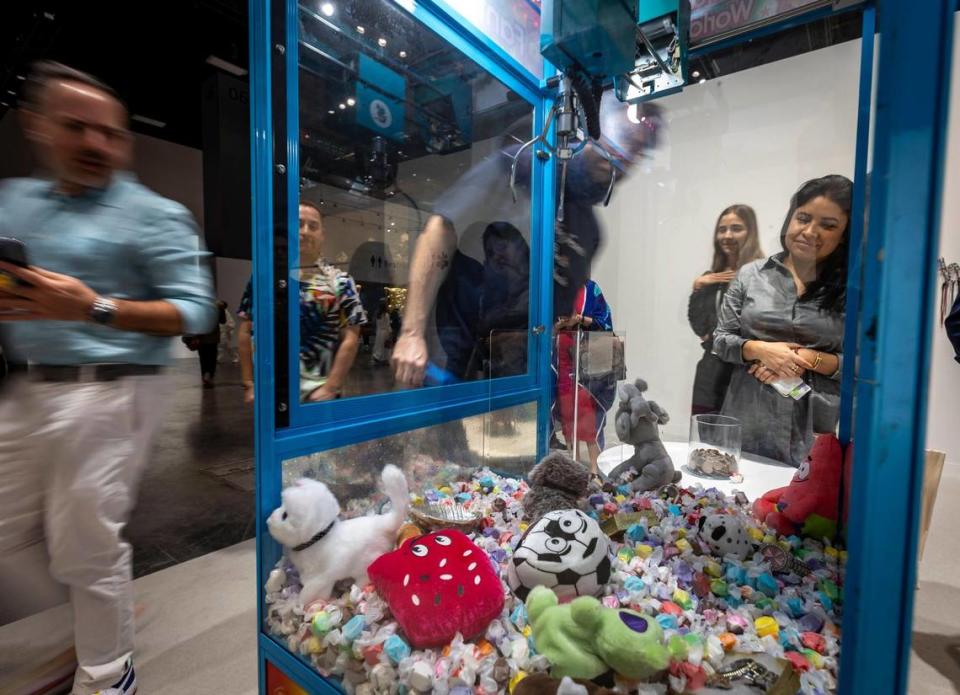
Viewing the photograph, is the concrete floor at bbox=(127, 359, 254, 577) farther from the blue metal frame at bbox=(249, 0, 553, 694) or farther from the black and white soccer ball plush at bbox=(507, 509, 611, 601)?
the black and white soccer ball plush at bbox=(507, 509, 611, 601)

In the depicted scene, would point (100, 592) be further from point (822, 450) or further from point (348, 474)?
point (822, 450)

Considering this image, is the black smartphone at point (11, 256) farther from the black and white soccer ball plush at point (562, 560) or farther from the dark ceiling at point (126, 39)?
the dark ceiling at point (126, 39)

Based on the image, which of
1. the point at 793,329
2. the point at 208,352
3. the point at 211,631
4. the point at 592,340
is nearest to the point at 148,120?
the point at 208,352

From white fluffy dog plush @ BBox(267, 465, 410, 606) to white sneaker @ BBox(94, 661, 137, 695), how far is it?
16.9 inches

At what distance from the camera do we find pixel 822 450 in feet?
3.26

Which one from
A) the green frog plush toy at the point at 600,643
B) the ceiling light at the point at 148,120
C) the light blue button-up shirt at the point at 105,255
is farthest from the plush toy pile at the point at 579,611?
the ceiling light at the point at 148,120

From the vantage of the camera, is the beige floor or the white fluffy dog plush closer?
the white fluffy dog plush

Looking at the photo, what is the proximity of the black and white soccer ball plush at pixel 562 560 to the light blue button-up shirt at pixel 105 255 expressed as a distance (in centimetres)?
75

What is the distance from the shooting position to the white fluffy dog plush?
804 mm

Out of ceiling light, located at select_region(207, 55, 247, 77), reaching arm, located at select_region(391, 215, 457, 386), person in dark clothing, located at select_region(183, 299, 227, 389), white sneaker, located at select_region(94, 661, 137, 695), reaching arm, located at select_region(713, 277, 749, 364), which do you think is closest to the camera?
white sneaker, located at select_region(94, 661, 137, 695)

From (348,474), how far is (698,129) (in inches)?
55.6

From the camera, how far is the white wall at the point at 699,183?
4.04 feet

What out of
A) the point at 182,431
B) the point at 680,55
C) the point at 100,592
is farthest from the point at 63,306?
the point at 182,431

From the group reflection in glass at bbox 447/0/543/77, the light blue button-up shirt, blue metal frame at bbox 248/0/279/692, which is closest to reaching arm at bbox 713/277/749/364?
reflection in glass at bbox 447/0/543/77
